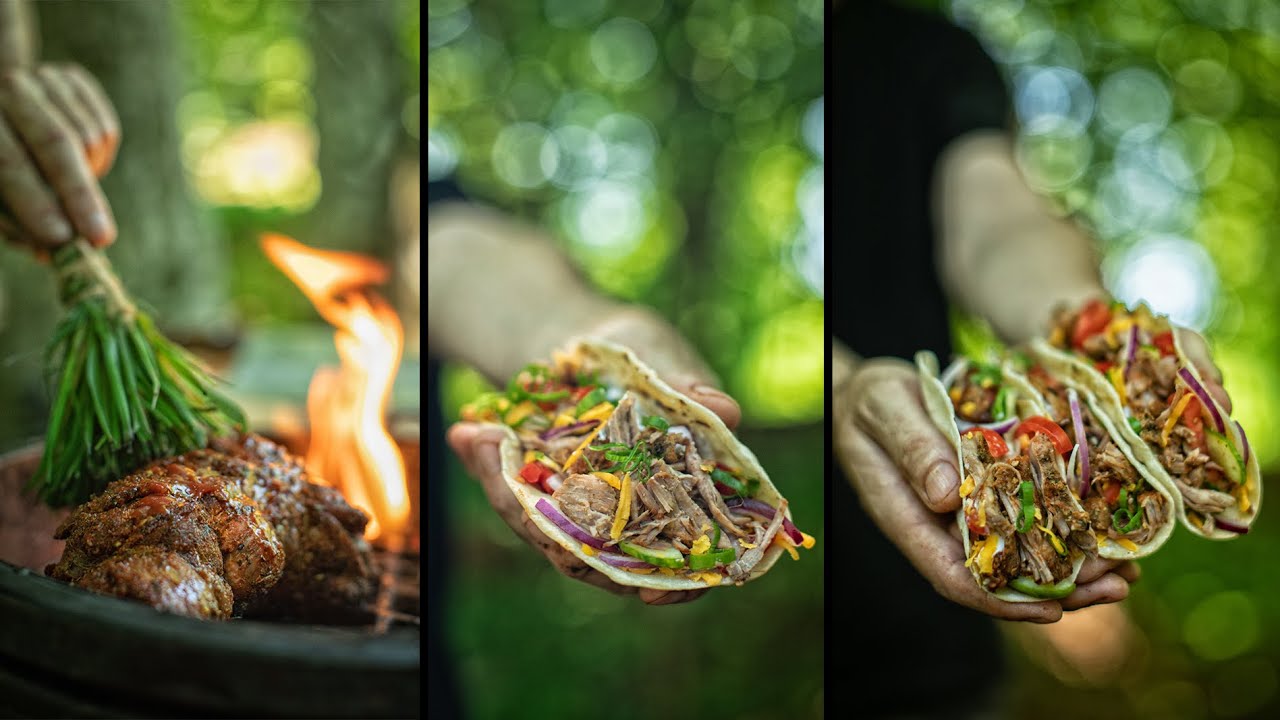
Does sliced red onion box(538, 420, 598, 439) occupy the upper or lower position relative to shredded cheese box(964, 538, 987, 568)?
upper

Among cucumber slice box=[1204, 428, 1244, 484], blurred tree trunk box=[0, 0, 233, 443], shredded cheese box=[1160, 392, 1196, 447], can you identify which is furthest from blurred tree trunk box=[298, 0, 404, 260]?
cucumber slice box=[1204, 428, 1244, 484]

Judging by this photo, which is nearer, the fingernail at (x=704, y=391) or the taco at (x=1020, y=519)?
the taco at (x=1020, y=519)

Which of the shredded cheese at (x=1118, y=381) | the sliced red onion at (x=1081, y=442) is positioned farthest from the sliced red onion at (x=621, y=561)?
the shredded cheese at (x=1118, y=381)

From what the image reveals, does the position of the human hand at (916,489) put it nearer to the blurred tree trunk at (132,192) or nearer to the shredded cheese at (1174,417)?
the shredded cheese at (1174,417)

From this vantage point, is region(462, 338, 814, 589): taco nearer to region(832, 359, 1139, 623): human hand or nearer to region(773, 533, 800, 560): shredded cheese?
region(773, 533, 800, 560): shredded cheese

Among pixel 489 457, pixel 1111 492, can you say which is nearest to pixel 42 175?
pixel 489 457
